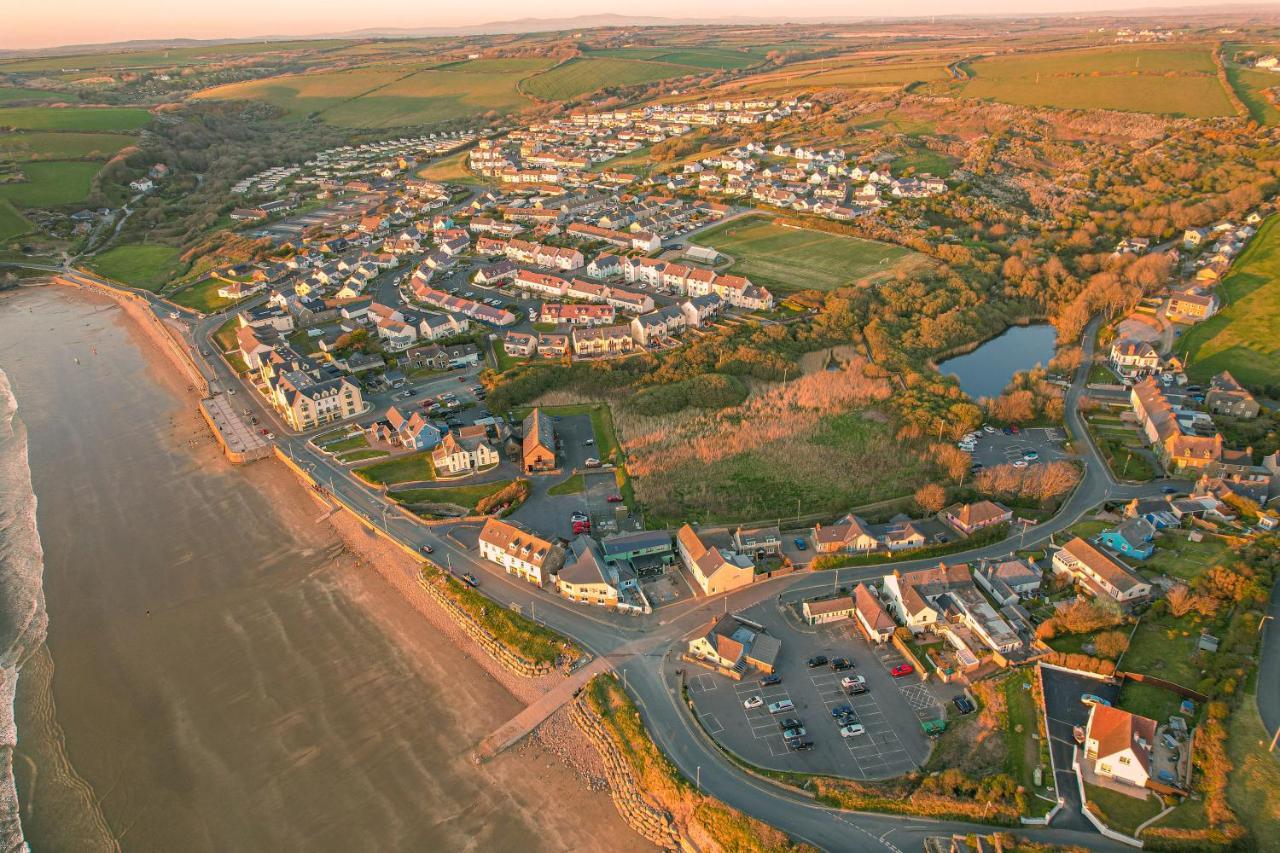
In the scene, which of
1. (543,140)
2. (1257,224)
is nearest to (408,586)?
(1257,224)

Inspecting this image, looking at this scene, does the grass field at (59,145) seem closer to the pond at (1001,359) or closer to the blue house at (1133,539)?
the pond at (1001,359)

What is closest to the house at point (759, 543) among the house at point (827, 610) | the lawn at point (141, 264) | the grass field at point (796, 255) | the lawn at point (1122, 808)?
the house at point (827, 610)

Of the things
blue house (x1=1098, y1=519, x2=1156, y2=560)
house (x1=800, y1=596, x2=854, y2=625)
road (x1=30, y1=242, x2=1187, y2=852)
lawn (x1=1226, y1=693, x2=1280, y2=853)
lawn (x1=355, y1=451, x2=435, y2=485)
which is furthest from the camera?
lawn (x1=355, y1=451, x2=435, y2=485)

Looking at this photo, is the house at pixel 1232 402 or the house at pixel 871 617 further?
the house at pixel 1232 402

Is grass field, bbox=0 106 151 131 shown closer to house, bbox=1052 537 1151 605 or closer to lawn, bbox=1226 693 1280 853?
house, bbox=1052 537 1151 605

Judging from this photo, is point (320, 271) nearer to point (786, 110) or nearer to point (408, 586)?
point (408, 586)

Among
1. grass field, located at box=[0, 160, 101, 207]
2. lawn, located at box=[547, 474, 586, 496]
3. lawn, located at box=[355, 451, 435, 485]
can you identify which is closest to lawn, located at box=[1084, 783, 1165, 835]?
lawn, located at box=[547, 474, 586, 496]
